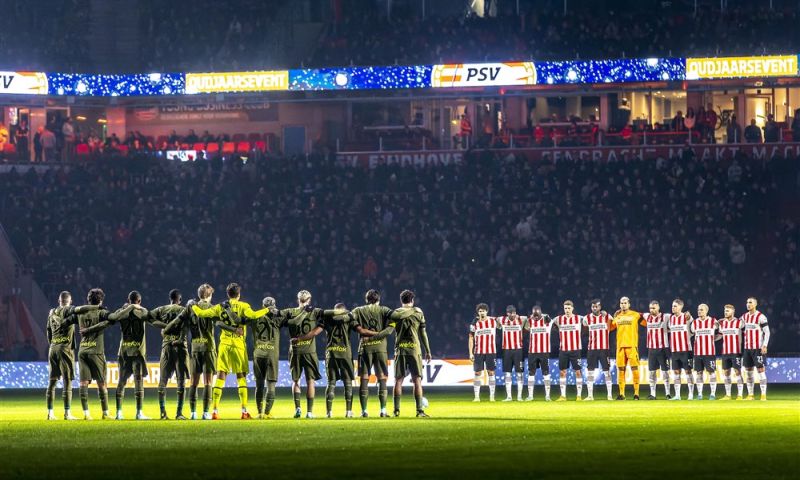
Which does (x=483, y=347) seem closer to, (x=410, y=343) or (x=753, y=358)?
(x=753, y=358)

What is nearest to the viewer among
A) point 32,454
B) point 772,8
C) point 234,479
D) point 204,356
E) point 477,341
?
point 234,479

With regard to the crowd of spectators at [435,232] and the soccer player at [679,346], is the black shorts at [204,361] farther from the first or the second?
the crowd of spectators at [435,232]

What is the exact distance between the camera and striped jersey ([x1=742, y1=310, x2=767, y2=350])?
34.0 metres

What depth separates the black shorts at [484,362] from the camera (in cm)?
3534

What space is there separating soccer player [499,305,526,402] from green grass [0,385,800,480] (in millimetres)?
5966

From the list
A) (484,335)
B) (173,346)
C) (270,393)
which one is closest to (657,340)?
(484,335)

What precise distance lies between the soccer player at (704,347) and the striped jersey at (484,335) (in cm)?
472

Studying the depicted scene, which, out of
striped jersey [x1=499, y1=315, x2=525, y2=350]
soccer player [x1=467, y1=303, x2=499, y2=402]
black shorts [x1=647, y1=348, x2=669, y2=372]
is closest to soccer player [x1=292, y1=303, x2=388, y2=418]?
soccer player [x1=467, y1=303, x2=499, y2=402]

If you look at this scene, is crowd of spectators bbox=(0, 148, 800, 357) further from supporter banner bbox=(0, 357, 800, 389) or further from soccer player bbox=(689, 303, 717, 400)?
soccer player bbox=(689, 303, 717, 400)

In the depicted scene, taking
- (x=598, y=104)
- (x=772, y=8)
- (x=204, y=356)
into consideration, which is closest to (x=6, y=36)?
(x=598, y=104)

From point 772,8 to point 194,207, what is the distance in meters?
23.7

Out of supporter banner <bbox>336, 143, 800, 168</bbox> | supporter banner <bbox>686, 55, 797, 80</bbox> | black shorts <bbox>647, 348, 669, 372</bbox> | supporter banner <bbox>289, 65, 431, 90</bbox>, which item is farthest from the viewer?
supporter banner <bbox>289, 65, 431, 90</bbox>

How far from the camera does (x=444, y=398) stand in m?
36.7

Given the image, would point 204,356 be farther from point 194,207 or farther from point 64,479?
point 194,207
